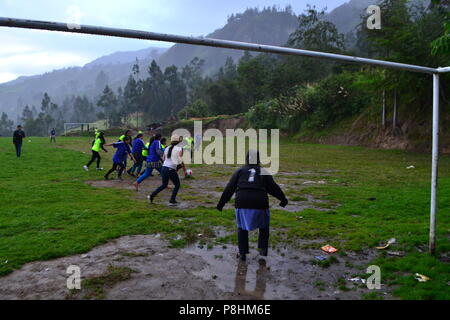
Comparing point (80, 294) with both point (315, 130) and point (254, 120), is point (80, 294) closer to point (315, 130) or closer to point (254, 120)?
point (315, 130)

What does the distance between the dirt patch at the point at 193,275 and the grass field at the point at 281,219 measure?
0.40 meters

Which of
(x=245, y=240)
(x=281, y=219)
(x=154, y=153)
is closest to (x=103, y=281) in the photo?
(x=245, y=240)

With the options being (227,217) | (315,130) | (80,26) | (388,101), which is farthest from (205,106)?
(80,26)

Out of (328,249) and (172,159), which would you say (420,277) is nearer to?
(328,249)

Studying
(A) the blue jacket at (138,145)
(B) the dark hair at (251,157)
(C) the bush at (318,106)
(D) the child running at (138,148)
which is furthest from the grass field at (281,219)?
(C) the bush at (318,106)

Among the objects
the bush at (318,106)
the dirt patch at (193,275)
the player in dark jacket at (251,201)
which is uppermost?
the bush at (318,106)

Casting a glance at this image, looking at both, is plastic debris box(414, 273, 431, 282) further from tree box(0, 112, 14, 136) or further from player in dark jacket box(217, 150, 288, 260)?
tree box(0, 112, 14, 136)

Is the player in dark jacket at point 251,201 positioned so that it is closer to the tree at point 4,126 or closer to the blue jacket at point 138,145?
the blue jacket at point 138,145

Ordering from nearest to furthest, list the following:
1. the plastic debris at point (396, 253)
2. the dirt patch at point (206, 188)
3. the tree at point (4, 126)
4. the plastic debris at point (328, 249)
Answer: the plastic debris at point (396, 253)
the plastic debris at point (328, 249)
the dirt patch at point (206, 188)
the tree at point (4, 126)

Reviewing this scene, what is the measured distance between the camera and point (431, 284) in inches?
201

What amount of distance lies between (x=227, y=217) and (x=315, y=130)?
3018cm

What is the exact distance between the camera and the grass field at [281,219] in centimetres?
604

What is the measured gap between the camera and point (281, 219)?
8.75 metres

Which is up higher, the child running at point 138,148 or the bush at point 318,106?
the bush at point 318,106
